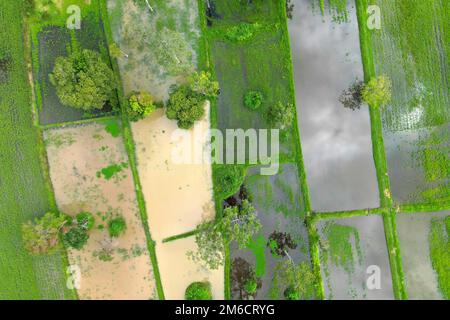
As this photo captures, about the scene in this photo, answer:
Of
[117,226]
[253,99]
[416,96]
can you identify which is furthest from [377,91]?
[117,226]

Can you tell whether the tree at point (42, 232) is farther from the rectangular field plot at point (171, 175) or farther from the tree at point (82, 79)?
the tree at point (82, 79)

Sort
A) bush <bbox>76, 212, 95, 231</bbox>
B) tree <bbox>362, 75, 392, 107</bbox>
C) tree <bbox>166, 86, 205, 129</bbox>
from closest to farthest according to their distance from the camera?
1. tree <bbox>166, 86, 205, 129</bbox>
2. bush <bbox>76, 212, 95, 231</bbox>
3. tree <bbox>362, 75, 392, 107</bbox>

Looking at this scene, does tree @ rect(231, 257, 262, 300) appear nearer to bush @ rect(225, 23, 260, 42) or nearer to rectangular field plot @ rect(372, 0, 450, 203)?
rectangular field plot @ rect(372, 0, 450, 203)

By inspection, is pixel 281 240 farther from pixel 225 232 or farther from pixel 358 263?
pixel 358 263

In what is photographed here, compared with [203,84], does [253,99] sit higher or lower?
lower

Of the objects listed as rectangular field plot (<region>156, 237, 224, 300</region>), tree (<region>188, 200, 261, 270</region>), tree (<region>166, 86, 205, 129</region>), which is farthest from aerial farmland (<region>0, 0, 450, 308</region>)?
tree (<region>188, 200, 261, 270</region>)

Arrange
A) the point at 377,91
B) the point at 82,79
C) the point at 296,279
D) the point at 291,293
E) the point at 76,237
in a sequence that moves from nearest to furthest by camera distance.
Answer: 1. the point at 82,79
2. the point at 76,237
3. the point at 377,91
4. the point at 296,279
5. the point at 291,293

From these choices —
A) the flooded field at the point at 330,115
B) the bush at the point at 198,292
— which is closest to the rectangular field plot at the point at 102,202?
the bush at the point at 198,292
